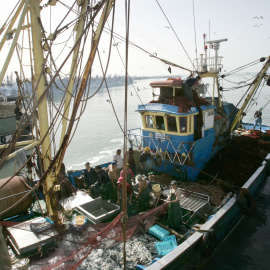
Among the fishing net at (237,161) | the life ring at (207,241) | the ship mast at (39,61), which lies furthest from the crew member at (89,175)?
the life ring at (207,241)

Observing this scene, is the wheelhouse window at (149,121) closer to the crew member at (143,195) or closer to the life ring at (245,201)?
the crew member at (143,195)

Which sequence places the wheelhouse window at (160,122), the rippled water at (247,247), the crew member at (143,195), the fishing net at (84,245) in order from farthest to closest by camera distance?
the wheelhouse window at (160,122) → the crew member at (143,195) → the rippled water at (247,247) → the fishing net at (84,245)

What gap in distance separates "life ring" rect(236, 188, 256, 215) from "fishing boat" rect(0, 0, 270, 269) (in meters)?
0.05

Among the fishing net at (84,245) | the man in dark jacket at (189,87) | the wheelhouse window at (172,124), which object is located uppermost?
the man in dark jacket at (189,87)

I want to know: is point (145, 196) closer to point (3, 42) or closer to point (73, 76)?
point (73, 76)

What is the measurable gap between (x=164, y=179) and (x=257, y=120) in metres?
11.6

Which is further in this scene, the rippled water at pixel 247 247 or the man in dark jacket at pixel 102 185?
the man in dark jacket at pixel 102 185

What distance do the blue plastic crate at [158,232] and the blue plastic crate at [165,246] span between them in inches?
13.8

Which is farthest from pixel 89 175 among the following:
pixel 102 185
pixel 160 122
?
pixel 160 122

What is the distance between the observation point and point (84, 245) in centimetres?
651

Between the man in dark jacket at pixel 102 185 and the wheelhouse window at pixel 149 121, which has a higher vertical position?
the wheelhouse window at pixel 149 121

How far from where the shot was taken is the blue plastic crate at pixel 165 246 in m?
7.21

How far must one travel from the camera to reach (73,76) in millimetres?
7062

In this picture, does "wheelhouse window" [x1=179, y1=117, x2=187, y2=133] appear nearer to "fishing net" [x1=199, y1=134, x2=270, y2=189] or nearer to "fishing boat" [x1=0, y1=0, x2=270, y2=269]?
"fishing boat" [x1=0, y1=0, x2=270, y2=269]
